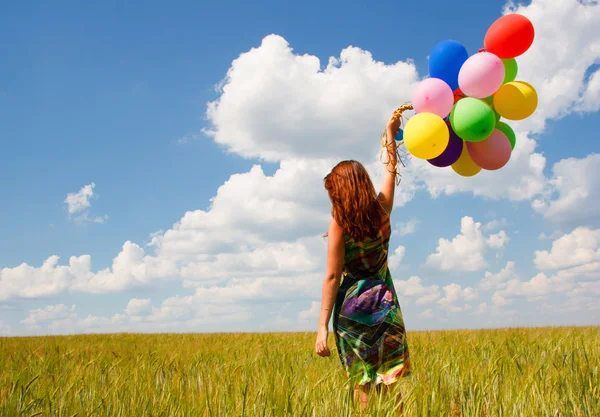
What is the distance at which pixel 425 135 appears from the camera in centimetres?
389

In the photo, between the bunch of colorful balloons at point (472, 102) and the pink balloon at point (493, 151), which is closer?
the bunch of colorful balloons at point (472, 102)

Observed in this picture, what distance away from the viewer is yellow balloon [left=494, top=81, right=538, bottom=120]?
441 centimetres

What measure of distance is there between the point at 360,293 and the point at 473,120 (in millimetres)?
1796

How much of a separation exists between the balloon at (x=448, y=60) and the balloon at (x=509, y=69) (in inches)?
19.4

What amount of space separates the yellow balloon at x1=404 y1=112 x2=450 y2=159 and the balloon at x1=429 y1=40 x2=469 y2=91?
2.26 feet

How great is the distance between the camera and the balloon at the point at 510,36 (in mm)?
4371

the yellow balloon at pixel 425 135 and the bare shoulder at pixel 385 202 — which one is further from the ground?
the yellow balloon at pixel 425 135

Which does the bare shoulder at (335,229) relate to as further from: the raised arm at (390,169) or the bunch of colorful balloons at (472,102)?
the bunch of colorful balloons at (472,102)

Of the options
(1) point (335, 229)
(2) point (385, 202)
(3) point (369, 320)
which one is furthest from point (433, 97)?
(3) point (369, 320)

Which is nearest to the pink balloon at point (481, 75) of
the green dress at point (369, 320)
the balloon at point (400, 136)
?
the balloon at point (400, 136)

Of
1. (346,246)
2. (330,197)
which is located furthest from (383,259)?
(330,197)

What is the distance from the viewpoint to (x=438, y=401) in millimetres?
2881

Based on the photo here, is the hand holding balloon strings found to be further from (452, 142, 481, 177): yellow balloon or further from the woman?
the woman

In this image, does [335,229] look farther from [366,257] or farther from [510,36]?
[510,36]
